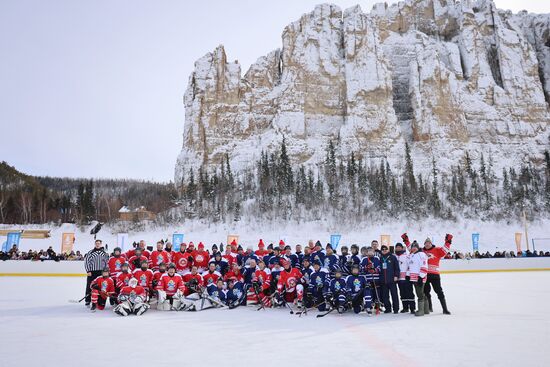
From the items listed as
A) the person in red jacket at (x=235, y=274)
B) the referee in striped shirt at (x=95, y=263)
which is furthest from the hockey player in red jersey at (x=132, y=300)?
the person in red jacket at (x=235, y=274)

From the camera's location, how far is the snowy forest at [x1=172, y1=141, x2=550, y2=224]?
52781 mm

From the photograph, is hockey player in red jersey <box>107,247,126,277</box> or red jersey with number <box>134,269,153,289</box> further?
hockey player in red jersey <box>107,247,126,277</box>

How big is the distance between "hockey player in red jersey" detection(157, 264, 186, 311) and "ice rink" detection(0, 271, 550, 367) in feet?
1.93

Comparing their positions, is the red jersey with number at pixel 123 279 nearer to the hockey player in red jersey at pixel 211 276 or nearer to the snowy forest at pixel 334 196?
the hockey player in red jersey at pixel 211 276

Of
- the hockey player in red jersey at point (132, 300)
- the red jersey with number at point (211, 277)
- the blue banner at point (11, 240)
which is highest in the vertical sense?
the blue banner at point (11, 240)

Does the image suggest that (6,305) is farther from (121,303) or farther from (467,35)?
(467,35)

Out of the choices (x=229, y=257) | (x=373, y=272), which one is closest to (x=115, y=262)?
(x=229, y=257)

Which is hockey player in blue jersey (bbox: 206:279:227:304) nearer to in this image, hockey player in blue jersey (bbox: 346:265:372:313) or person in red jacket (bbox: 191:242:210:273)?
person in red jacket (bbox: 191:242:210:273)

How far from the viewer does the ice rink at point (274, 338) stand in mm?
5285

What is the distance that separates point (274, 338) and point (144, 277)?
536 centimetres

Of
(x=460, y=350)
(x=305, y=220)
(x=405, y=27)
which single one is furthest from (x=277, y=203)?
(x=405, y=27)

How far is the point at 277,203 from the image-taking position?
5712 centimetres

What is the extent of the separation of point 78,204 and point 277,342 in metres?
74.2

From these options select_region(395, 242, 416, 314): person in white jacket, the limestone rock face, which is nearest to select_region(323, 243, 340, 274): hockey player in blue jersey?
select_region(395, 242, 416, 314): person in white jacket
